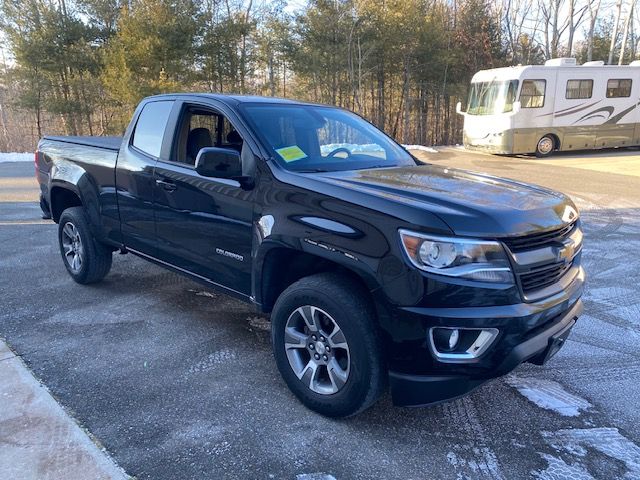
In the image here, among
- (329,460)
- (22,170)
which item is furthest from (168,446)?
(22,170)

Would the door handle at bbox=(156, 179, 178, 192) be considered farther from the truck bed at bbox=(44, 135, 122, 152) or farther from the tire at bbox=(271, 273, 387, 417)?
the tire at bbox=(271, 273, 387, 417)

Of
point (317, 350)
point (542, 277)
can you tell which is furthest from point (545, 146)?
point (317, 350)

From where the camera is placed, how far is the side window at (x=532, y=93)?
53.1ft

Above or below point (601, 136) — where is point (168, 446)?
below

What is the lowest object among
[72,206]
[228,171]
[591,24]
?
[72,206]

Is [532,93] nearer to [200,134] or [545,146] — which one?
[545,146]

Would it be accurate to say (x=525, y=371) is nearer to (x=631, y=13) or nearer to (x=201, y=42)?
(x=201, y=42)

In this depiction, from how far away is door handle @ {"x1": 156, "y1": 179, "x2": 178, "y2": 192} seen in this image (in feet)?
12.1

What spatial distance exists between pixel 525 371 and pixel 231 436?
203cm

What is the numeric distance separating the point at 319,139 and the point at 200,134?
1043 millimetres

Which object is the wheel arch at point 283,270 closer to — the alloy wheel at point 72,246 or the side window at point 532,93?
the alloy wheel at point 72,246

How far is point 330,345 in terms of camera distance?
9.03ft

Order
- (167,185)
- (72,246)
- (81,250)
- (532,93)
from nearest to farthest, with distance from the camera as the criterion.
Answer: (167,185) → (81,250) → (72,246) → (532,93)

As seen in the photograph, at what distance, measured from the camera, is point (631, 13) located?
29.3 meters
